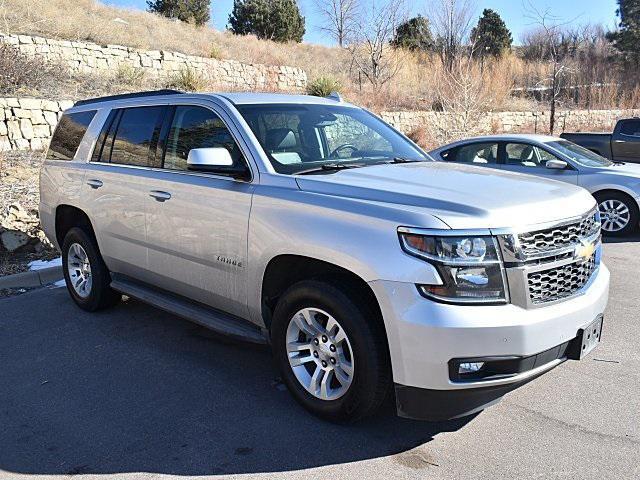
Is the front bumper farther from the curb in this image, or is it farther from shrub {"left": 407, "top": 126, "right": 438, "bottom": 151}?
shrub {"left": 407, "top": 126, "right": 438, "bottom": 151}

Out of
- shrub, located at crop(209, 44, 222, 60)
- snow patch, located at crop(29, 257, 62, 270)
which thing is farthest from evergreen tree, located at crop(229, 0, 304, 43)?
snow patch, located at crop(29, 257, 62, 270)

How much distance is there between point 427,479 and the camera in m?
2.90

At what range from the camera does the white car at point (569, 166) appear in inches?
337

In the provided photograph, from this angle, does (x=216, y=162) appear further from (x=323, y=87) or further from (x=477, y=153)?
(x=323, y=87)

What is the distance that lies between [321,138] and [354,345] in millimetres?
1788

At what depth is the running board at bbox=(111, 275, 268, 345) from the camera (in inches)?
153

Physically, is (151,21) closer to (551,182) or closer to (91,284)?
(91,284)

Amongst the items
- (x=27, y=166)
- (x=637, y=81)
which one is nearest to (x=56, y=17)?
(x=27, y=166)

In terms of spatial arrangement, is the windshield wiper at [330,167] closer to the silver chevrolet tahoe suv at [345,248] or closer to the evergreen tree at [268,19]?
the silver chevrolet tahoe suv at [345,248]

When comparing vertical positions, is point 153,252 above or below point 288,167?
below

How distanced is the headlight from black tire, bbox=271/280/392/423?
0.42 meters

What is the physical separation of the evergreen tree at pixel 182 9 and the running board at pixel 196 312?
33.7 metres

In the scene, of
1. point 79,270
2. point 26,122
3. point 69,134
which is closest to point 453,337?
point 79,270

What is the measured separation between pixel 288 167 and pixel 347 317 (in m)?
1.17
